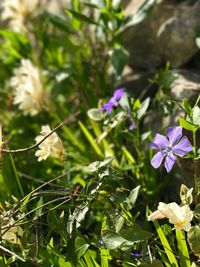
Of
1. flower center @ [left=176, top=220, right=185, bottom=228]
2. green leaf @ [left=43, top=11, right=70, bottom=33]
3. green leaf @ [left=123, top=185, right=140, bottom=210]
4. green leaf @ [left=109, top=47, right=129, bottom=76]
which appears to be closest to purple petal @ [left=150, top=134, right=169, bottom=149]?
green leaf @ [left=123, top=185, right=140, bottom=210]

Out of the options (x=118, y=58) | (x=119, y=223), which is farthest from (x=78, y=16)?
(x=119, y=223)

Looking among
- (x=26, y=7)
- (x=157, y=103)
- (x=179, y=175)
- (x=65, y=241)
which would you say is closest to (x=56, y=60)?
(x=26, y=7)

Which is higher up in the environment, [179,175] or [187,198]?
[187,198]

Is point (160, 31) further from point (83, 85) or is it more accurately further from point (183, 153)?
point (183, 153)

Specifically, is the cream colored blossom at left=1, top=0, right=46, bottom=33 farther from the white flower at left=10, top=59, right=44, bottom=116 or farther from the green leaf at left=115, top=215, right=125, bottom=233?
the green leaf at left=115, top=215, right=125, bottom=233

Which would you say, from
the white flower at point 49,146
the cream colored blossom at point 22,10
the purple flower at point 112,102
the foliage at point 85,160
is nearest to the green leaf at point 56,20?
the foliage at point 85,160

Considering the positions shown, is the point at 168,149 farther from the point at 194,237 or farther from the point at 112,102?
the point at 112,102

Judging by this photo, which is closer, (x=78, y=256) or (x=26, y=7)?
(x=78, y=256)
